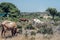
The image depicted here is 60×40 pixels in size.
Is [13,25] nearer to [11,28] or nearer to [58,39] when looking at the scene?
[11,28]

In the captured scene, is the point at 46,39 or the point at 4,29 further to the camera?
the point at 4,29

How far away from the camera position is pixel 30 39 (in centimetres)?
1358

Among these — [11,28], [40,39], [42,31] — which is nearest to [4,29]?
[11,28]

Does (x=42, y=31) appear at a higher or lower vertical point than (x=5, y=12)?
higher

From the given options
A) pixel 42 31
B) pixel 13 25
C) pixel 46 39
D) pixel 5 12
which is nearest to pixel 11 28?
pixel 13 25

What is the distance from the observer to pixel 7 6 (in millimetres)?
78188

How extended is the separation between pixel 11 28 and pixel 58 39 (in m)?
5.21

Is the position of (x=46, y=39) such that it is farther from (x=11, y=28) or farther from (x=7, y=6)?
(x=7, y=6)

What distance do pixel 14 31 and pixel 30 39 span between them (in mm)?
4719

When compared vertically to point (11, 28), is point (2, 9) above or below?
below

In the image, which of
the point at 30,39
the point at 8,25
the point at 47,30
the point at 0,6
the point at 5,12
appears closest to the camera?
the point at 30,39

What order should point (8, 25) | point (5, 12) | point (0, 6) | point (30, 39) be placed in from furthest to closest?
point (0, 6)
point (5, 12)
point (8, 25)
point (30, 39)

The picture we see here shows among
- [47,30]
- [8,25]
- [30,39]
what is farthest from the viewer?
[47,30]

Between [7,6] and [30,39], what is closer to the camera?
[30,39]
